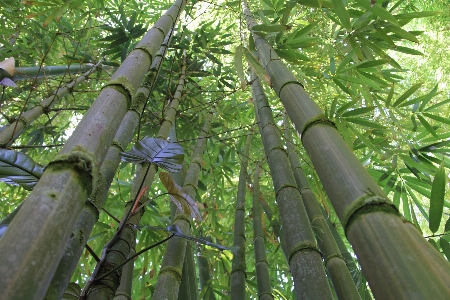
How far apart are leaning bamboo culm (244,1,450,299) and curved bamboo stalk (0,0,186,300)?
0.45 m

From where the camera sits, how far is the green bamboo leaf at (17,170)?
0.91m

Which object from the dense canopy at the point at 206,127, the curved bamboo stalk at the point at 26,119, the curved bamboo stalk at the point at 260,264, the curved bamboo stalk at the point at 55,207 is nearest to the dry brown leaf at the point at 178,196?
the dense canopy at the point at 206,127

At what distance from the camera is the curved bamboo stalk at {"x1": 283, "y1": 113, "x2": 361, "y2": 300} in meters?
1.29

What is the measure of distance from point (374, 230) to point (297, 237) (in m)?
0.58

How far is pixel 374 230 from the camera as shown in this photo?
58cm

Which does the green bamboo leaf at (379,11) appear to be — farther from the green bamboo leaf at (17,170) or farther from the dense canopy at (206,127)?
the green bamboo leaf at (17,170)

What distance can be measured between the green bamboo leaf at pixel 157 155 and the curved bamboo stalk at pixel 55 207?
0.45 feet

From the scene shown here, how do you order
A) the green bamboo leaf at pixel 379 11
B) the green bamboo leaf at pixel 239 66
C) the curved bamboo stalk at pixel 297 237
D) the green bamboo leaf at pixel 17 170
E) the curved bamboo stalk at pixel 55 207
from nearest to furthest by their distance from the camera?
the curved bamboo stalk at pixel 55 207 → the green bamboo leaf at pixel 17 170 → the curved bamboo stalk at pixel 297 237 → the green bamboo leaf at pixel 379 11 → the green bamboo leaf at pixel 239 66

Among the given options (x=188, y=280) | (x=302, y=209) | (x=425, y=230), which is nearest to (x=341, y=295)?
(x=302, y=209)

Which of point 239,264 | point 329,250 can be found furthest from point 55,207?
point 329,250

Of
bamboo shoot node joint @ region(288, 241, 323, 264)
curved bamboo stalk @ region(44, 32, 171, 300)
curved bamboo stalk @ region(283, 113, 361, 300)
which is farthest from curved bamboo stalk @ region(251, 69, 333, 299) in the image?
curved bamboo stalk @ region(44, 32, 171, 300)

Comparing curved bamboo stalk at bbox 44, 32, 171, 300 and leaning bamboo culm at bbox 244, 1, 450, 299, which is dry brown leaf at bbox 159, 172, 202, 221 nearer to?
curved bamboo stalk at bbox 44, 32, 171, 300

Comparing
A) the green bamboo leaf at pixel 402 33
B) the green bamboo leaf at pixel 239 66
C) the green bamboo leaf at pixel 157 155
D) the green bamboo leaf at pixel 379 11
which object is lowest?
the green bamboo leaf at pixel 157 155

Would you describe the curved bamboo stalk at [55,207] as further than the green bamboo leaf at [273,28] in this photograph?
No
